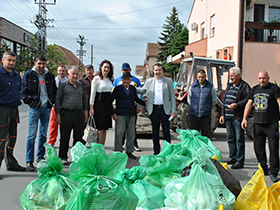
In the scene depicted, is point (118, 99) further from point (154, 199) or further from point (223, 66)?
point (223, 66)

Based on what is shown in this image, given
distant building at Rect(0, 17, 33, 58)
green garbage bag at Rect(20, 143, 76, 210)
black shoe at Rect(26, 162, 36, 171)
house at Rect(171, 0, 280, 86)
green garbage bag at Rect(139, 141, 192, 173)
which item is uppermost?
distant building at Rect(0, 17, 33, 58)

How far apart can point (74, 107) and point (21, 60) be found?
27.3m

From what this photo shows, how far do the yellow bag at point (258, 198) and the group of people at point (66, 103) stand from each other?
115 inches

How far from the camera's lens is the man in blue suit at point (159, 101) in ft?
17.8

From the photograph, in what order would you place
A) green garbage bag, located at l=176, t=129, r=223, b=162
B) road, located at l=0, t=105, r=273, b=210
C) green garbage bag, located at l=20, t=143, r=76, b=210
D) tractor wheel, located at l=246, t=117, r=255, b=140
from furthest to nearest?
tractor wheel, located at l=246, t=117, r=255, b=140 < green garbage bag, located at l=176, t=129, r=223, b=162 < road, located at l=0, t=105, r=273, b=210 < green garbage bag, located at l=20, t=143, r=76, b=210

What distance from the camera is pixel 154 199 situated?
271cm

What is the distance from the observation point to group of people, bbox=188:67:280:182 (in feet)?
14.6

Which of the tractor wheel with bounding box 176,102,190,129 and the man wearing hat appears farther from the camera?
the tractor wheel with bounding box 176,102,190,129

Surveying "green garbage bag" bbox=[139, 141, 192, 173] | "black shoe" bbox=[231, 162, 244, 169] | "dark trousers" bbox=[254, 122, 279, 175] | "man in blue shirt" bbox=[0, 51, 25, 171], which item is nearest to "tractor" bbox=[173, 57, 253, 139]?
"black shoe" bbox=[231, 162, 244, 169]

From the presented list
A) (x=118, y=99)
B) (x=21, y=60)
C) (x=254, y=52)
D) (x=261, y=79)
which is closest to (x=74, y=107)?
(x=118, y=99)

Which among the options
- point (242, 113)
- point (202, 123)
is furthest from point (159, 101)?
point (242, 113)

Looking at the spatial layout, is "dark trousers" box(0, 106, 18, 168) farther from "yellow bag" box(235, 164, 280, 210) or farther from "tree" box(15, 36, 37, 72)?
"tree" box(15, 36, 37, 72)

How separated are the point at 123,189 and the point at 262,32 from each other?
50.3ft

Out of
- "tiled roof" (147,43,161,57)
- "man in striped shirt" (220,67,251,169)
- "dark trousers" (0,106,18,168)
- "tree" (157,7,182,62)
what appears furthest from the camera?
"tiled roof" (147,43,161,57)
